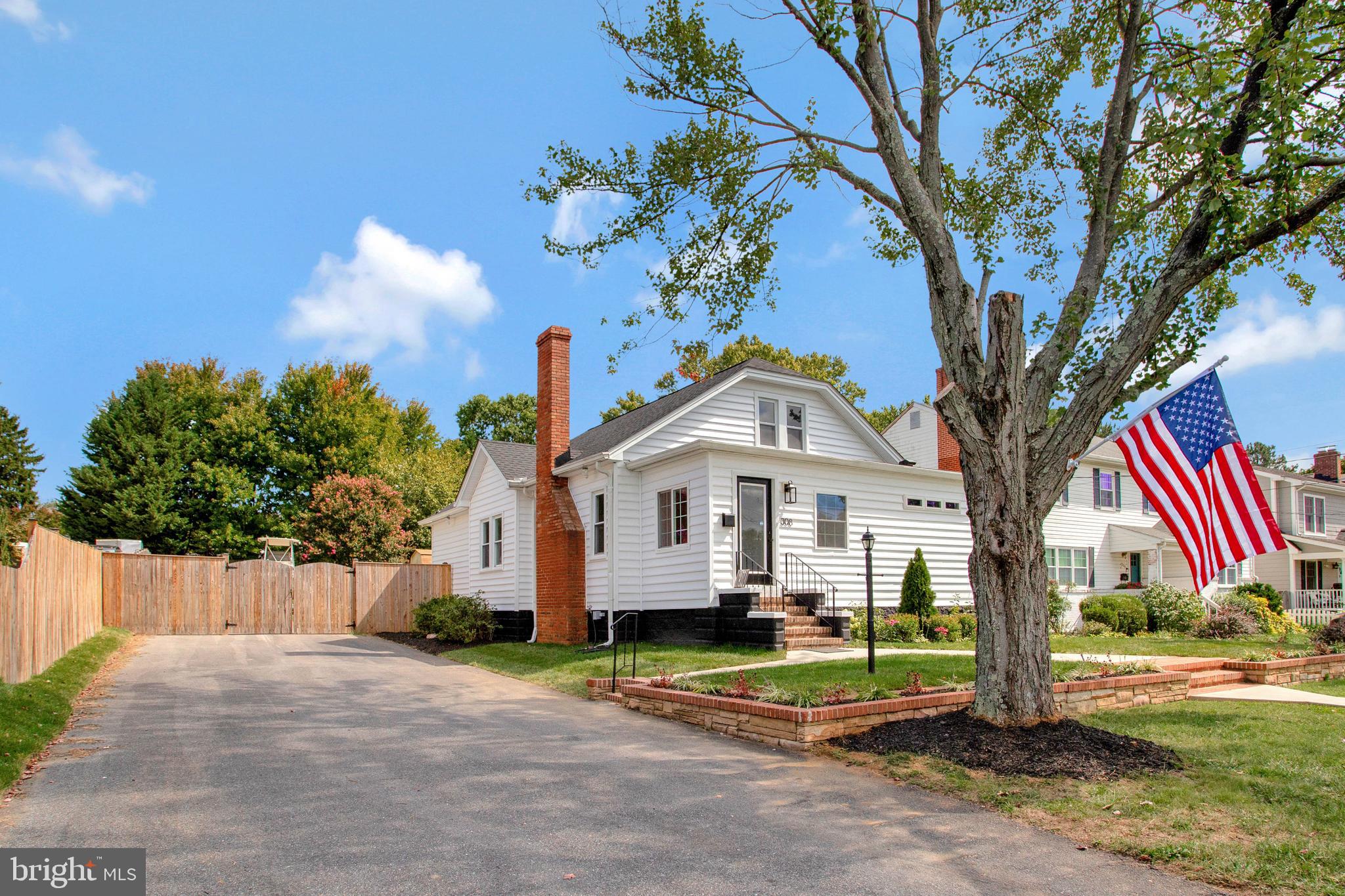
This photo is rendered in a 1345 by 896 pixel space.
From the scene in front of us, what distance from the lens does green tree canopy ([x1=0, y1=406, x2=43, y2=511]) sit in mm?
32281

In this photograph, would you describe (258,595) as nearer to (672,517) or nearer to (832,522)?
(672,517)

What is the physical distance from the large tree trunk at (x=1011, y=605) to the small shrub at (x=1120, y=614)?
15.4 meters

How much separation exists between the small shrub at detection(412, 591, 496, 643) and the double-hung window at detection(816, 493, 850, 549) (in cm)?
824

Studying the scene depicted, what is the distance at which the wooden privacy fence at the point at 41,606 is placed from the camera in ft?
29.6

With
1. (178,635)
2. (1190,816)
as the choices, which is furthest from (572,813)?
(178,635)

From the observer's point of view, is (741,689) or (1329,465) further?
(1329,465)

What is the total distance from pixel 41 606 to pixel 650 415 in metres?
12.1

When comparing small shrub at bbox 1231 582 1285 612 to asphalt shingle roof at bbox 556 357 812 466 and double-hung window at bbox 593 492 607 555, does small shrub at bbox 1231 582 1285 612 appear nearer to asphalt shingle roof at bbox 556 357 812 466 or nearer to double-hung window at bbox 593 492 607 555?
asphalt shingle roof at bbox 556 357 812 466

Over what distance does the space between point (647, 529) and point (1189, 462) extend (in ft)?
32.5

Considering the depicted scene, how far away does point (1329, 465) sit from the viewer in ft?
119

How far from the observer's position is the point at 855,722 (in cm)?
801

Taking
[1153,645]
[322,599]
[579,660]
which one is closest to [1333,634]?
[1153,645]

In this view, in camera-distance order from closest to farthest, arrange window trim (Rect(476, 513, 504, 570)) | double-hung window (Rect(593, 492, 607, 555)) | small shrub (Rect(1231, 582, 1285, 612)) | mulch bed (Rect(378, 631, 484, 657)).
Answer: double-hung window (Rect(593, 492, 607, 555)) < mulch bed (Rect(378, 631, 484, 657)) < window trim (Rect(476, 513, 504, 570)) < small shrub (Rect(1231, 582, 1285, 612))

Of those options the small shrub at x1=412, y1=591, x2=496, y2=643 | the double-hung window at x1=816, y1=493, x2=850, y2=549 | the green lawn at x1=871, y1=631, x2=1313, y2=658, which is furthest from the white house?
the green lawn at x1=871, y1=631, x2=1313, y2=658
